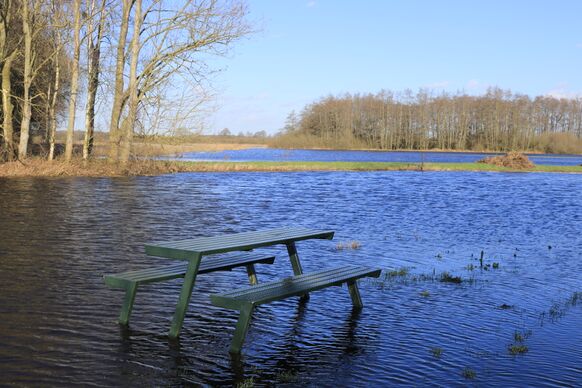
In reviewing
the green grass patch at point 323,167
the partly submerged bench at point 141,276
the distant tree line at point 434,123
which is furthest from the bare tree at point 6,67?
the distant tree line at point 434,123

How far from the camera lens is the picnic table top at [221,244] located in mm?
6466

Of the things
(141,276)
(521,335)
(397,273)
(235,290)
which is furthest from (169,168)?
(521,335)

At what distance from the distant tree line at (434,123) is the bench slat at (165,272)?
107091 millimetres

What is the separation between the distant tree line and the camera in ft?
380

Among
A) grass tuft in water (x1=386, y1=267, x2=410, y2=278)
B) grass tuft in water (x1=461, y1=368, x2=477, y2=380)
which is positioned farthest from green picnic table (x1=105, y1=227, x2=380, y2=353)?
grass tuft in water (x1=386, y1=267, x2=410, y2=278)

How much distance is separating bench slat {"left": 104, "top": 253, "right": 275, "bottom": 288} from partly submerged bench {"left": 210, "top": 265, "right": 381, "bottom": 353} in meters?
1.05

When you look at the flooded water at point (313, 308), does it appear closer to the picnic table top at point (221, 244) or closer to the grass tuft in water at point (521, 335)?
the grass tuft in water at point (521, 335)

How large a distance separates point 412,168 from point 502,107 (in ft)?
261

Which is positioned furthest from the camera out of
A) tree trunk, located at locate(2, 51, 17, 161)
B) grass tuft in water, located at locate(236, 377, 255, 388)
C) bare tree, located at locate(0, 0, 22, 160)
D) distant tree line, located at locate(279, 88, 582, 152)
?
distant tree line, located at locate(279, 88, 582, 152)

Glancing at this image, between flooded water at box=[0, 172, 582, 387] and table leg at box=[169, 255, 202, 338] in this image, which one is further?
table leg at box=[169, 255, 202, 338]

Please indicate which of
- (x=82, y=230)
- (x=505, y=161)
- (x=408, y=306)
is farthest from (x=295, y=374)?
(x=505, y=161)

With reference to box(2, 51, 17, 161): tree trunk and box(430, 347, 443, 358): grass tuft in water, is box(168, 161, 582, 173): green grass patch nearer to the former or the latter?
box(2, 51, 17, 161): tree trunk

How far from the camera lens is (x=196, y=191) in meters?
25.6

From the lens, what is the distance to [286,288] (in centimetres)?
661
